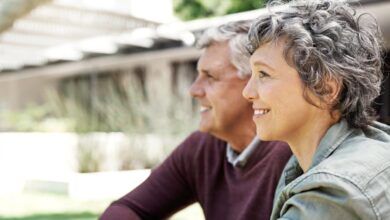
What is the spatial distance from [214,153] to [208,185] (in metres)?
0.15

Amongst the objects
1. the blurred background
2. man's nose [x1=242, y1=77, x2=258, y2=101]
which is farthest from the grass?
man's nose [x1=242, y1=77, x2=258, y2=101]

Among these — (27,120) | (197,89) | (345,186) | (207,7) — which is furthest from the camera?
(207,7)

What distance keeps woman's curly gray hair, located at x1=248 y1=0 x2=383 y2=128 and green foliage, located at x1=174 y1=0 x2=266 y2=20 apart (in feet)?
86.6

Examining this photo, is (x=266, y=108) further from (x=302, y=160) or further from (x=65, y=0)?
(x=65, y=0)

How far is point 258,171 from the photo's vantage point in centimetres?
234

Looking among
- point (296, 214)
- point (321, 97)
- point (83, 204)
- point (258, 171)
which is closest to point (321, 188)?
point (296, 214)

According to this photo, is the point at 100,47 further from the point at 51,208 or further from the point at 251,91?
the point at 251,91

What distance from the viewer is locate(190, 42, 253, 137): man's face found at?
2514mm

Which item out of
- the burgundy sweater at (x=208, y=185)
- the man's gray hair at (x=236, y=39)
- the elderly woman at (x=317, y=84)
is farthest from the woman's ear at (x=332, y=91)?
the man's gray hair at (x=236, y=39)

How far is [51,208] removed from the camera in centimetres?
862

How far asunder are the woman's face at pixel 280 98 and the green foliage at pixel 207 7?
26.4 m

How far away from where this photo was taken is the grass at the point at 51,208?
7.74 metres

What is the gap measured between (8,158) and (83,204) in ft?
13.3

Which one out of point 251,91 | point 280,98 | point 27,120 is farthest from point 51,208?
point 27,120
